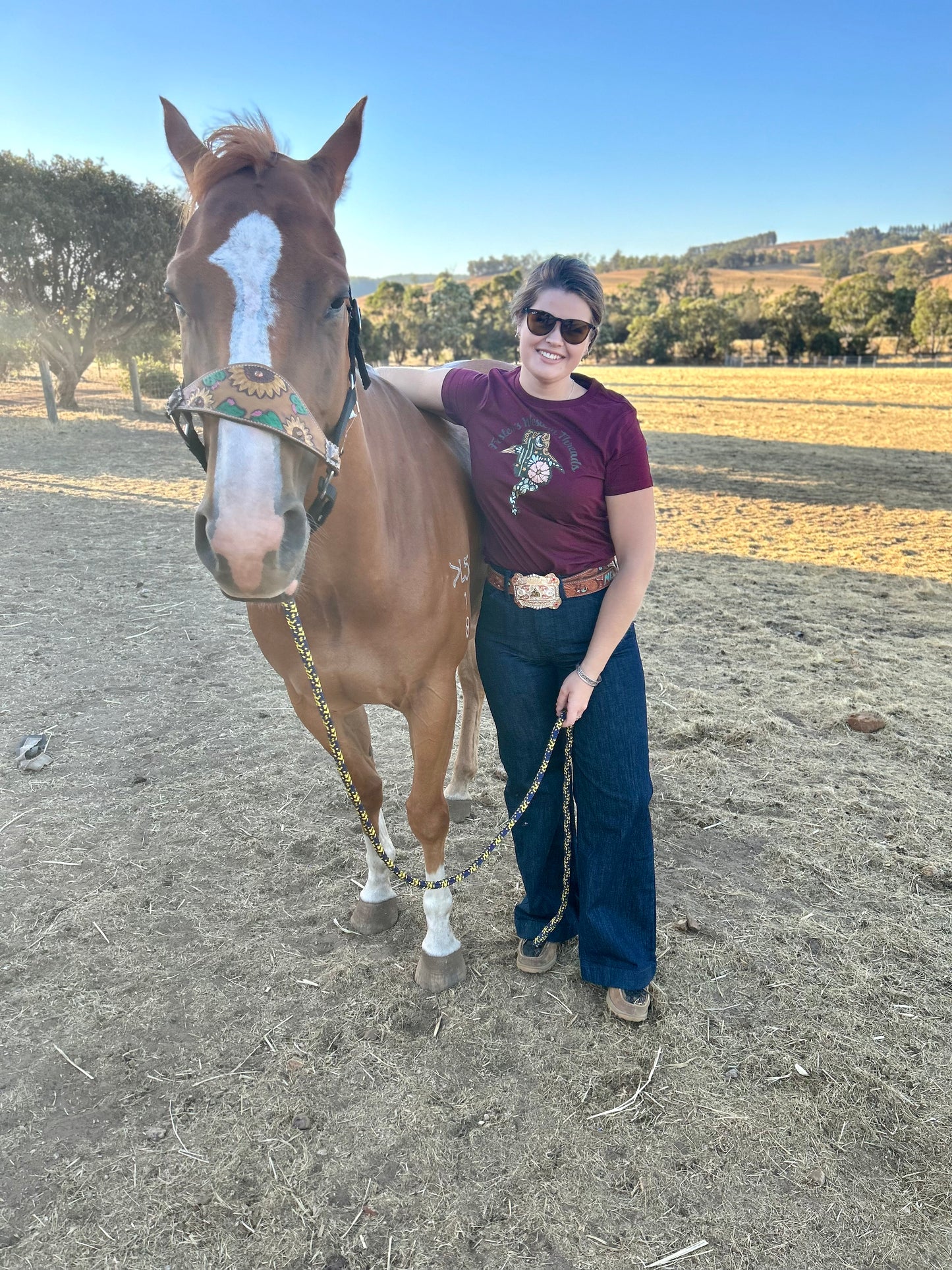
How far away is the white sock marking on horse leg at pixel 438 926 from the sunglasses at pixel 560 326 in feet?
6.03

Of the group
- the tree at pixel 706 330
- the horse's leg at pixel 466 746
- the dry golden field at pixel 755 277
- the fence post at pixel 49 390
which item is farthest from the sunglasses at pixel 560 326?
the dry golden field at pixel 755 277

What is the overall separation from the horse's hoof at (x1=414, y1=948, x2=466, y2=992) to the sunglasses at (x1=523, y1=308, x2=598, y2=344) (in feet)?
6.92

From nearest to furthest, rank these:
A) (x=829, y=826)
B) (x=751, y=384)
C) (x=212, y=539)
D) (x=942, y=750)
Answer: (x=212, y=539) → (x=829, y=826) → (x=942, y=750) → (x=751, y=384)

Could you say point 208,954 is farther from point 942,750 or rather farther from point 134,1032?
point 942,750

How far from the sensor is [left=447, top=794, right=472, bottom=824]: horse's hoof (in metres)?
3.61

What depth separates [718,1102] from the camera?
212 cm

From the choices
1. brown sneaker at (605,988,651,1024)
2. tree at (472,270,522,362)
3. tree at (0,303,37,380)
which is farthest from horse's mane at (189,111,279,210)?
tree at (472,270,522,362)

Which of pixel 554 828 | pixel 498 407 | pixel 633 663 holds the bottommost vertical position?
pixel 554 828

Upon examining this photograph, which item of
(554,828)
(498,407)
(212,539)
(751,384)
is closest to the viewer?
(212,539)

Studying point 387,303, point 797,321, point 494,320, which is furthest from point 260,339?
point 387,303

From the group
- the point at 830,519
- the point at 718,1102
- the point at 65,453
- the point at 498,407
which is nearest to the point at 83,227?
the point at 65,453

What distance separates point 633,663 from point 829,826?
174 cm

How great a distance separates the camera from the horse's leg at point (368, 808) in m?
2.75

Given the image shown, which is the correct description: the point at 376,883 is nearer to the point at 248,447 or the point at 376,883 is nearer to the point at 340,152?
the point at 248,447
